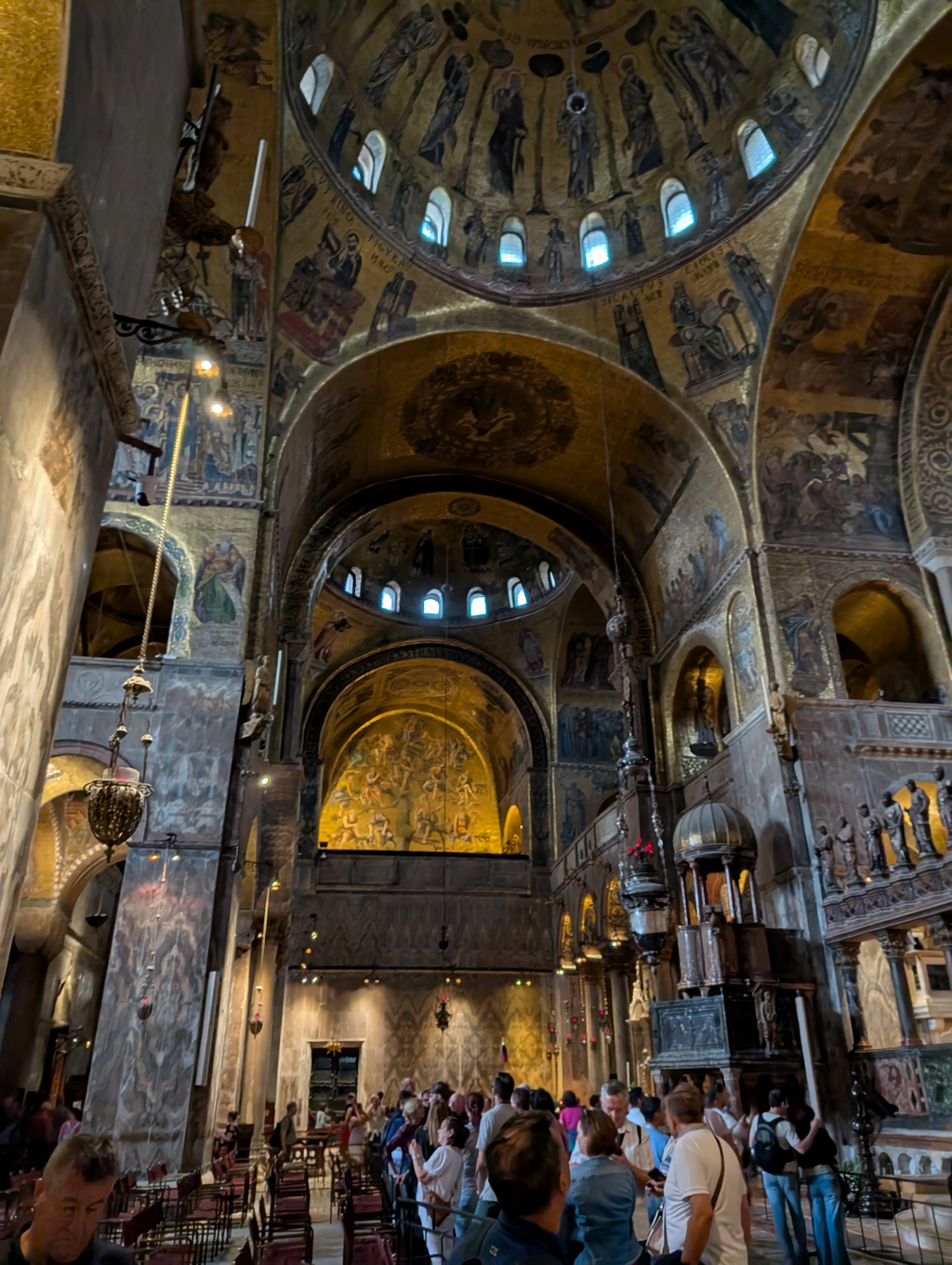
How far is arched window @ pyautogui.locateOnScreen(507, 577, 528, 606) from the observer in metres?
26.1

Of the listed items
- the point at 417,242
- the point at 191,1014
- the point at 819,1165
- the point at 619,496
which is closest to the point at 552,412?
the point at 619,496

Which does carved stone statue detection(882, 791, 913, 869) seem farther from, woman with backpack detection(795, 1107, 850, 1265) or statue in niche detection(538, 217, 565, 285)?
statue in niche detection(538, 217, 565, 285)

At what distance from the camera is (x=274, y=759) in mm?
17109

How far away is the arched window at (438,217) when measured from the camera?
16.3 metres

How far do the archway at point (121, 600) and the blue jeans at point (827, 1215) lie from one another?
450 inches

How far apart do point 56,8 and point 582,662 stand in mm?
21729

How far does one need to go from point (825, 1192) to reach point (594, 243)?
51.9ft

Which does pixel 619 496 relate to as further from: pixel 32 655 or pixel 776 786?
pixel 32 655

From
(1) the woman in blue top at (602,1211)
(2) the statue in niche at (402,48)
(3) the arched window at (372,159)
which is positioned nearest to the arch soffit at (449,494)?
(3) the arched window at (372,159)

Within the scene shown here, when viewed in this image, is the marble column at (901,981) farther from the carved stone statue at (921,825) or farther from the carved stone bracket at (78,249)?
the carved stone bracket at (78,249)

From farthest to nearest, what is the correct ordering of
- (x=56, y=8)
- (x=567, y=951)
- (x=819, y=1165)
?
(x=567, y=951) → (x=819, y=1165) → (x=56, y=8)

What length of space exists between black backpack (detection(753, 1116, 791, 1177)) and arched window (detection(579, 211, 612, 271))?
14.9 metres

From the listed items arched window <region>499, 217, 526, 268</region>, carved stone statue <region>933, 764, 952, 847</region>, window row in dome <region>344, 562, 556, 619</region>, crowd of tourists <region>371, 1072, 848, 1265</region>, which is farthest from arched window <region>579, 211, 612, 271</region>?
crowd of tourists <region>371, 1072, 848, 1265</region>

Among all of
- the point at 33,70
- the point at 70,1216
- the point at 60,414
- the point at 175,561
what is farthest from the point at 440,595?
the point at 70,1216
